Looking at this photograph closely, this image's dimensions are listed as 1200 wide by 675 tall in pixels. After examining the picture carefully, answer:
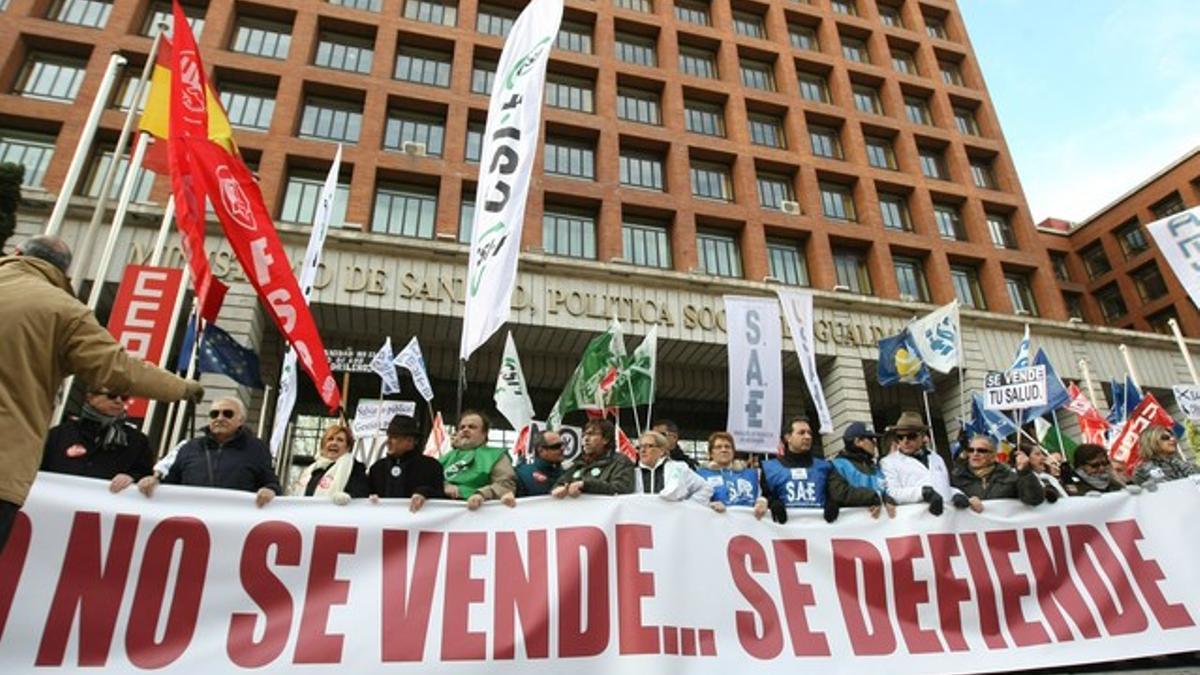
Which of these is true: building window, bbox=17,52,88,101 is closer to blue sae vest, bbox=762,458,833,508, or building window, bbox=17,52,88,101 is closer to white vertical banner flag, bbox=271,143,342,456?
white vertical banner flag, bbox=271,143,342,456

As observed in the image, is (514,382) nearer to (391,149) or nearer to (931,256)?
(391,149)

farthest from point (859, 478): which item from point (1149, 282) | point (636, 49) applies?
point (1149, 282)

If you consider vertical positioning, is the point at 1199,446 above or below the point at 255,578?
above

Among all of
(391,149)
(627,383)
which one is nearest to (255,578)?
(627,383)

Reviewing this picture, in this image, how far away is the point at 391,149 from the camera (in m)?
→ 19.2

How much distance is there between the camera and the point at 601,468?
511 centimetres

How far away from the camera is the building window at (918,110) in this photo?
25938 millimetres

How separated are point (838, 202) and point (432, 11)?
15667 mm

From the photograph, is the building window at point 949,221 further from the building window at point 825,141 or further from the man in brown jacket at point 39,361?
the man in brown jacket at point 39,361

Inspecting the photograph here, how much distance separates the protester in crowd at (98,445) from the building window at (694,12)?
2540 centimetres

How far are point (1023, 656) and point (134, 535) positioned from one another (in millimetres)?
5624

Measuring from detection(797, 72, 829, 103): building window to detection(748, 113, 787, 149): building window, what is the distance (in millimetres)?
2259

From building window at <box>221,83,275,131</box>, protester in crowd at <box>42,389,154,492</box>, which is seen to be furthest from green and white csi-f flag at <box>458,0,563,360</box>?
building window at <box>221,83,275,131</box>

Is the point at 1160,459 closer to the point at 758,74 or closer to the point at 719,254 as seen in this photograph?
the point at 719,254
